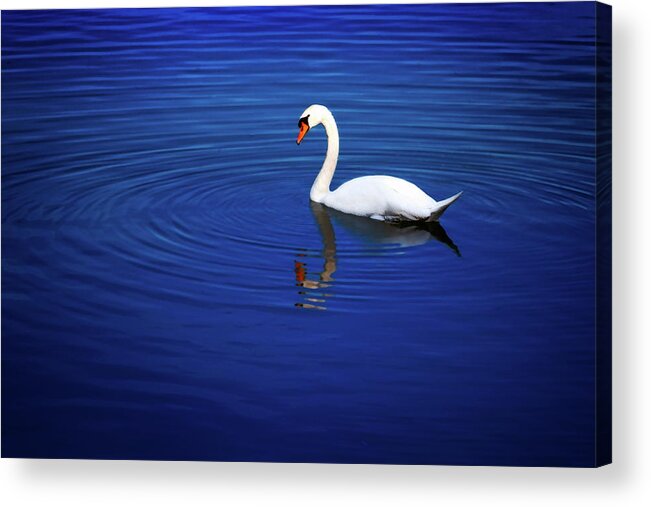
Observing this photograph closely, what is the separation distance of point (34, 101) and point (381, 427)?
5.96 feet

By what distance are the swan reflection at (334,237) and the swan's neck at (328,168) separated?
5 cm

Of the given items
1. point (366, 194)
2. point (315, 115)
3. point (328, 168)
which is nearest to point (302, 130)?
point (315, 115)

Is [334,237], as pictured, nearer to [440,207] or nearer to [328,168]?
[328,168]

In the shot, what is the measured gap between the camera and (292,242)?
7211mm

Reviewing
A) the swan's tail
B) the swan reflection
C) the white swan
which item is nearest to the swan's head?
the white swan

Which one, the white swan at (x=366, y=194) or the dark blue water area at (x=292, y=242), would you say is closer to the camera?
the dark blue water area at (x=292, y=242)

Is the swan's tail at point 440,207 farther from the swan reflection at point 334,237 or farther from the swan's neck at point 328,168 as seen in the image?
the swan's neck at point 328,168

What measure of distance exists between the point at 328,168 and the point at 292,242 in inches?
12.7

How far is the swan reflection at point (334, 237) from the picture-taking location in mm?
7035

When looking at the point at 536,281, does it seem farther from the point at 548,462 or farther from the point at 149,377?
the point at 149,377

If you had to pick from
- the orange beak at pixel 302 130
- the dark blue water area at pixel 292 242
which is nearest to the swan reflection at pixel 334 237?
the dark blue water area at pixel 292 242

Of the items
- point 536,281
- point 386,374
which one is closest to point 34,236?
point 386,374

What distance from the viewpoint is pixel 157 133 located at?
717cm

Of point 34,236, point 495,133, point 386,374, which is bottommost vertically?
point 386,374
